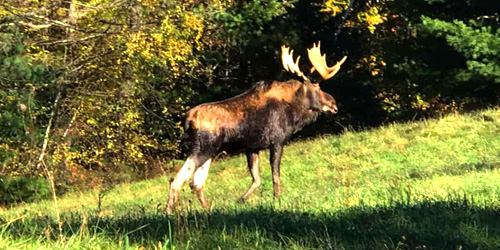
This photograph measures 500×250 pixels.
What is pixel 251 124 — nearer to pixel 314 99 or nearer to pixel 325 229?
pixel 314 99

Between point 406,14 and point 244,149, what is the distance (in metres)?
15.2

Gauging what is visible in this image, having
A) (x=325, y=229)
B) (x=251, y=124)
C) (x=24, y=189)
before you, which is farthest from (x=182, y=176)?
(x=24, y=189)

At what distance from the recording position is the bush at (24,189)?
18897 mm

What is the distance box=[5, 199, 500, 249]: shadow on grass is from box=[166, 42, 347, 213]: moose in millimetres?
4001

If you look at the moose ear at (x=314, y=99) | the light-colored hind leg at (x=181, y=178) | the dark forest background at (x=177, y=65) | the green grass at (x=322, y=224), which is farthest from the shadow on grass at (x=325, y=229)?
the dark forest background at (x=177, y=65)

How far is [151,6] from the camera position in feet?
76.0

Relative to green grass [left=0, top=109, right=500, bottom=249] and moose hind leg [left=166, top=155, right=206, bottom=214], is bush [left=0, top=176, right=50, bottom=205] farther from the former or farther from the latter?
green grass [left=0, top=109, right=500, bottom=249]

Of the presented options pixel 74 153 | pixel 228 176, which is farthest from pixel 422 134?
pixel 74 153

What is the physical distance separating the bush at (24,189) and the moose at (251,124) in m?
8.79

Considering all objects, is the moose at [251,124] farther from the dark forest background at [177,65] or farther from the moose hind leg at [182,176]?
the dark forest background at [177,65]

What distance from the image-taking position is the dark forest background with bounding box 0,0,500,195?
61.9 ft

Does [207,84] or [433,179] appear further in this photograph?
[207,84]

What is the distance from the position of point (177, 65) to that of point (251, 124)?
15708mm

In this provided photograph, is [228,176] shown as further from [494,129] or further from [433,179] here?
[433,179]
